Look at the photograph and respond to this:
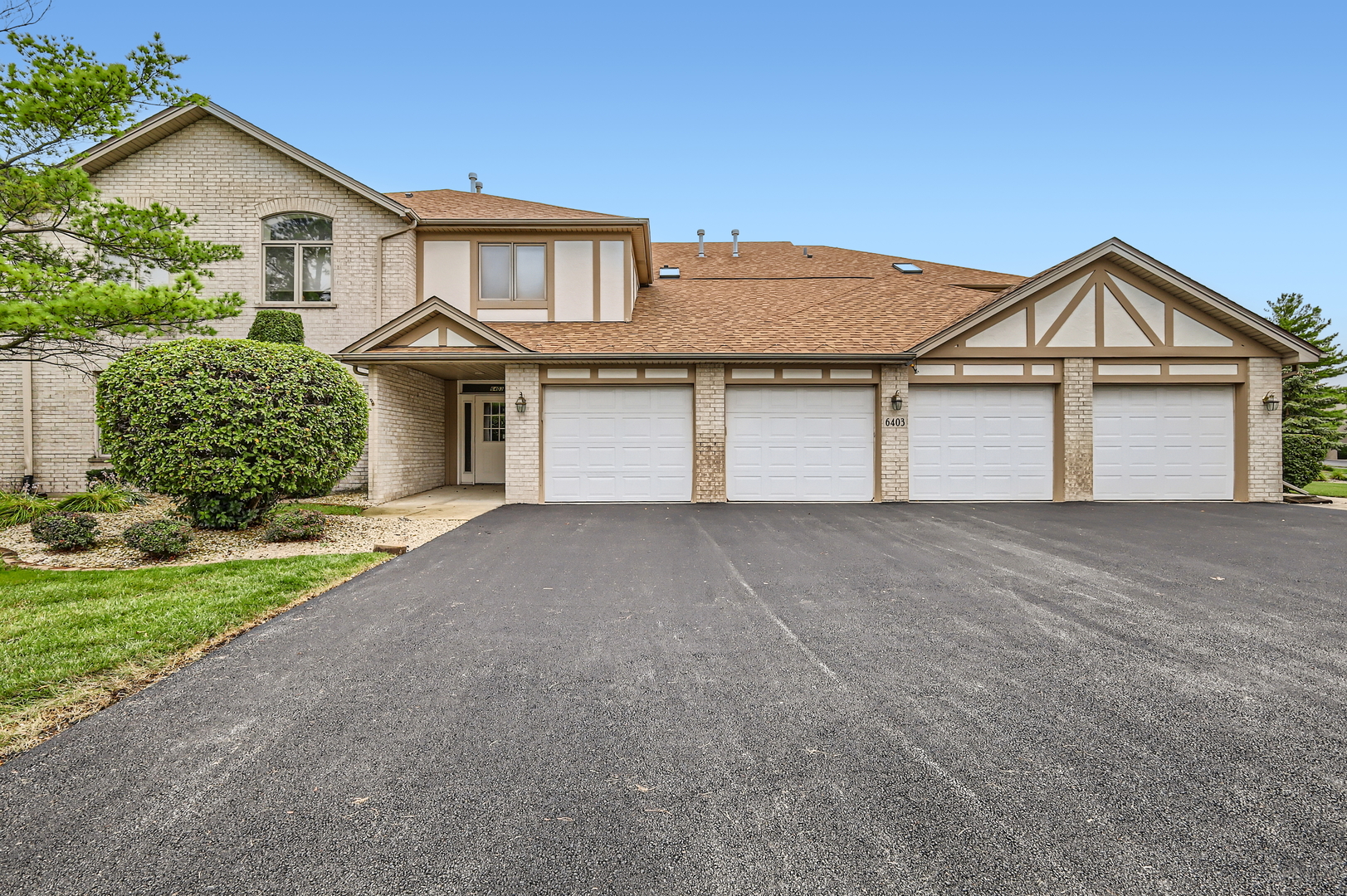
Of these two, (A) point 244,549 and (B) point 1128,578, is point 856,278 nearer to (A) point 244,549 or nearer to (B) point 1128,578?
(B) point 1128,578

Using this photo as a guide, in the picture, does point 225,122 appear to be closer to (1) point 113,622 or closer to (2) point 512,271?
(2) point 512,271

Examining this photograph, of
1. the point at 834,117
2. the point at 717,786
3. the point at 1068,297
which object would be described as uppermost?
the point at 834,117

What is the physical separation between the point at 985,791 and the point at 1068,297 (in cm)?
1150

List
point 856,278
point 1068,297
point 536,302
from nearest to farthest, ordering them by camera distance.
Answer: point 1068,297, point 536,302, point 856,278

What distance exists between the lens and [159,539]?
594 centimetres

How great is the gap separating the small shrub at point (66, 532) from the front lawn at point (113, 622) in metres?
0.84

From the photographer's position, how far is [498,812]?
6.59ft

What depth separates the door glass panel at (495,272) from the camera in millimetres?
11984

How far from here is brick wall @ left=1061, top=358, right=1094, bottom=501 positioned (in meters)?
10.7

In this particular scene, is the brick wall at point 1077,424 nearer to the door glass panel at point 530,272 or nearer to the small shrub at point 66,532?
the door glass panel at point 530,272

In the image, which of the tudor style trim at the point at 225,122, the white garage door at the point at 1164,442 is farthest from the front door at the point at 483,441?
the white garage door at the point at 1164,442

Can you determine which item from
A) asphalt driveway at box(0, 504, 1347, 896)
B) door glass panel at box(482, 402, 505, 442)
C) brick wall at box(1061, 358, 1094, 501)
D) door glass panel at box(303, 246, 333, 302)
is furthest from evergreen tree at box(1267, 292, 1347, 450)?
door glass panel at box(303, 246, 333, 302)

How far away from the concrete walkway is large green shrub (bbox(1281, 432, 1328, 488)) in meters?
18.1

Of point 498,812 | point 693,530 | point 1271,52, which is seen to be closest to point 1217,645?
point 498,812
